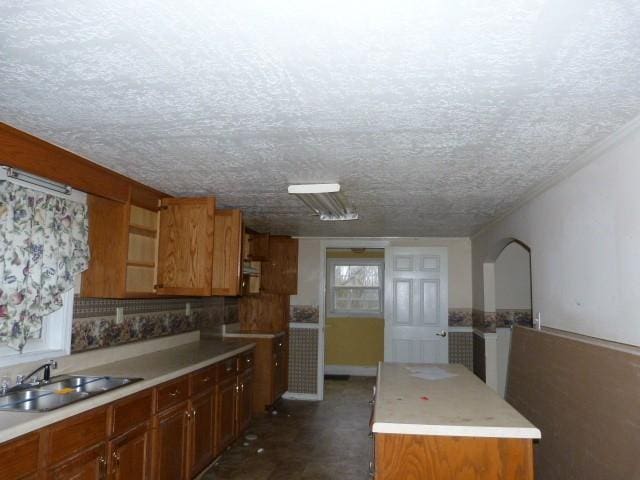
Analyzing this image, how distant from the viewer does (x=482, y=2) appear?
1345 millimetres

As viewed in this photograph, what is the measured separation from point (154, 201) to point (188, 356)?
1.29 meters

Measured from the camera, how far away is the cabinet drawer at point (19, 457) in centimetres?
199

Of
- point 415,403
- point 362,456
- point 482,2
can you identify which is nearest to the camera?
point 482,2

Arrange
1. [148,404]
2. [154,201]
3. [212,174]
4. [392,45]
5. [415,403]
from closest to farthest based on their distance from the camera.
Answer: [392,45] → [415,403] → [148,404] → [212,174] → [154,201]

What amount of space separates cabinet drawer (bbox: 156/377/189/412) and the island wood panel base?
1536 millimetres

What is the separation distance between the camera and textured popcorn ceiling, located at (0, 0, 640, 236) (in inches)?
56.5

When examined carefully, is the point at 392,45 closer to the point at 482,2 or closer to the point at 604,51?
the point at 482,2

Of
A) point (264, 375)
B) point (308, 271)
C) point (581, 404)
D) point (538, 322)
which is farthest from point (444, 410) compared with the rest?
point (308, 271)

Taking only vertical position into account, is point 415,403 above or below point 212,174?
below

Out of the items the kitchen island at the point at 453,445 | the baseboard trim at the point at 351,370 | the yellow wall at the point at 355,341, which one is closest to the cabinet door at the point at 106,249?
the kitchen island at the point at 453,445

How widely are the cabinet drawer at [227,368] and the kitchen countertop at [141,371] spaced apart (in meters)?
0.07

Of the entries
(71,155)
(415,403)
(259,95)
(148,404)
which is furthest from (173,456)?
(259,95)

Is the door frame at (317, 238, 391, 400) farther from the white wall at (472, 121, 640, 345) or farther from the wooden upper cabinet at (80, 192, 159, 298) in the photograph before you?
the wooden upper cabinet at (80, 192, 159, 298)

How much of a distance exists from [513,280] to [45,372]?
536cm
